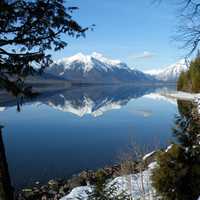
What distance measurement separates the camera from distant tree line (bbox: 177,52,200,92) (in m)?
85.9

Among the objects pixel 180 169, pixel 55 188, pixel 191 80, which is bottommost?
pixel 55 188

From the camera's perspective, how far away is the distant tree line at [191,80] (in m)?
85.9

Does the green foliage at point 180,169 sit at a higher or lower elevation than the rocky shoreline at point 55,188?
higher

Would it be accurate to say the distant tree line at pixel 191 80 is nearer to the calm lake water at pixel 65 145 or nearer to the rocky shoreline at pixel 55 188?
the calm lake water at pixel 65 145

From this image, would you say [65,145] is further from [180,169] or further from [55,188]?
[180,169]

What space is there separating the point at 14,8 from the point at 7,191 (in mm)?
4371

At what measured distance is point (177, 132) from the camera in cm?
1080

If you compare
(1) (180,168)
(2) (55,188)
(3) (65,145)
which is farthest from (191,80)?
(1) (180,168)

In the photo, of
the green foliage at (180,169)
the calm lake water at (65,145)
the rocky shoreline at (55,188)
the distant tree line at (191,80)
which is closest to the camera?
the green foliage at (180,169)

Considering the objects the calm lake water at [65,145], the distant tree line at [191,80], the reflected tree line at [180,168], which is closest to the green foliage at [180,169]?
the reflected tree line at [180,168]

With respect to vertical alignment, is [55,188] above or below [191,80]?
below

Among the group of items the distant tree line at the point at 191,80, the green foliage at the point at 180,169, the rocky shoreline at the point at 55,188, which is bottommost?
the rocky shoreline at the point at 55,188

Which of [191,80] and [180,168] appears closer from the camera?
[180,168]

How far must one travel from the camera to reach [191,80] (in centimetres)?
9544
